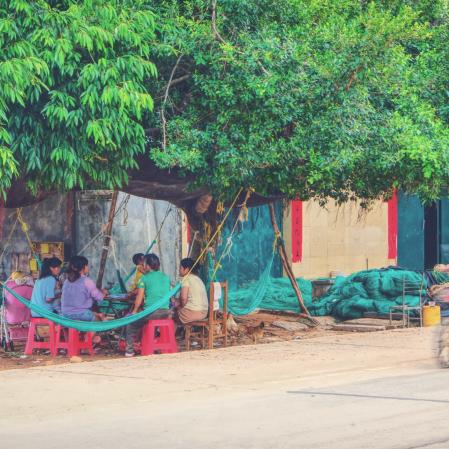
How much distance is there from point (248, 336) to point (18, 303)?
3.72 metres

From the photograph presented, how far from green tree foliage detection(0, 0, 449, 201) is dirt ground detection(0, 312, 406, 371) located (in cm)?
255

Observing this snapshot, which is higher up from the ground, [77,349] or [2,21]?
[2,21]

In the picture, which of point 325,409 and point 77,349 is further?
point 77,349

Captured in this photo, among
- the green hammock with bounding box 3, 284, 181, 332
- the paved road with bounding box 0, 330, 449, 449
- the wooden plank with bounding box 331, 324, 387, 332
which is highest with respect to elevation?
Result: the green hammock with bounding box 3, 284, 181, 332

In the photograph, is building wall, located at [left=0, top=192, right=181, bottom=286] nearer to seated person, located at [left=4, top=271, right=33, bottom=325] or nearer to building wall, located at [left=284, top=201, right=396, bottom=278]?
building wall, located at [left=284, top=201, right=396, bottom=278]

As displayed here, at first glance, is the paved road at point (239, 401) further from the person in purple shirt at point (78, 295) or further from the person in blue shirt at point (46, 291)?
the person in blue shirt at point (46, 291)

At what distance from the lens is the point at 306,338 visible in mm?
16594

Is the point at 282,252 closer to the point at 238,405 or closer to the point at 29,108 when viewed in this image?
the point at 29,108

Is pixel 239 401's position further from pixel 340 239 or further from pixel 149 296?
pixel 340 239

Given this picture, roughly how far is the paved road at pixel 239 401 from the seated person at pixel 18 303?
8.28 feet

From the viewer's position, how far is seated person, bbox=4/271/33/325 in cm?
1523

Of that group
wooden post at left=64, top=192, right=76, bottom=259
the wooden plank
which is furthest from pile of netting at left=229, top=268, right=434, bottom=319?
wooden post at left=64, top=192, right=76, bottom=259

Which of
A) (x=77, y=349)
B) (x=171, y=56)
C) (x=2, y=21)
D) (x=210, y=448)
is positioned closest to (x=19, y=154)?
(x=2, y=21)

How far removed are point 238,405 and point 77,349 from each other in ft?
16.1
